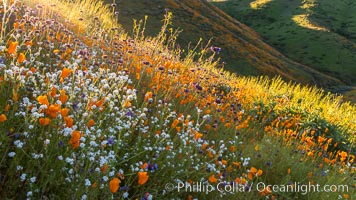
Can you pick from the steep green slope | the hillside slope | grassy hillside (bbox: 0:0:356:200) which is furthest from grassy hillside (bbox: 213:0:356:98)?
grassy hillside (bbox: 0:0:356:200)

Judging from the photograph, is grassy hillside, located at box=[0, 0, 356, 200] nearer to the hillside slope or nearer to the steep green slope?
the hillside slope

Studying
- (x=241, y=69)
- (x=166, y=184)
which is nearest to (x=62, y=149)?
(x=166, y=184)

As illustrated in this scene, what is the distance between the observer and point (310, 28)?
105m

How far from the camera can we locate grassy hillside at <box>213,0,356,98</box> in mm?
88150

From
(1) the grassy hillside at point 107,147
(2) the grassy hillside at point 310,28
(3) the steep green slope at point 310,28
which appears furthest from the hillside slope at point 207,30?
(3) the steep green slope at point 310,28

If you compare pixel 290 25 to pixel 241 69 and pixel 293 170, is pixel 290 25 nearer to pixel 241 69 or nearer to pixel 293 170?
pixel 241 69

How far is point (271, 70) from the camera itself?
1844 inches

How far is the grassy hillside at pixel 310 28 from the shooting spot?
88150mm

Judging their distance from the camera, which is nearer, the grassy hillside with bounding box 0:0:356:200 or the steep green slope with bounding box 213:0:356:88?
the grassy hillside with bounding box 0:0:356:200

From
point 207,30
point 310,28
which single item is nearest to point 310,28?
point 310,28

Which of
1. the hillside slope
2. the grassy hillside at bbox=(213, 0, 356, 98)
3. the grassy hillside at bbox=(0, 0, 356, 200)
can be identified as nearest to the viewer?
the grassy hillside at bbox=(0, 0, 356, 200)

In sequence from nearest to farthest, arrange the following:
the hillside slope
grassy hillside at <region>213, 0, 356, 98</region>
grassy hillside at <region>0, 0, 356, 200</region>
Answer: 1. grassy hillside at <region>0, 0, 356, 200</region>
2. the hillside slope
3. grassy hillside at <region>213, 0, 356, 98</region>

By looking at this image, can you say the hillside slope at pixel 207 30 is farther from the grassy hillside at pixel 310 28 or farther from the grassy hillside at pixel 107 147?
the grassy hillside at pixel 310 28

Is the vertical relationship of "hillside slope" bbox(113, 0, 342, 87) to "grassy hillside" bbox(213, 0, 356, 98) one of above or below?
below
